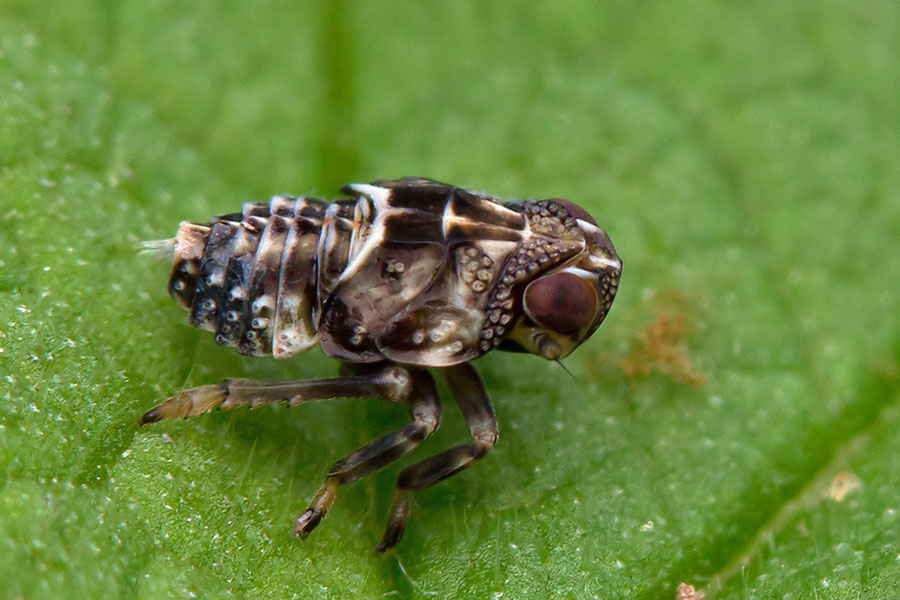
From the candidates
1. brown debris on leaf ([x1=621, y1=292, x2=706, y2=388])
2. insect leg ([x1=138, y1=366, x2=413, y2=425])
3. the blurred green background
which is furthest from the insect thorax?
brown debris on leaf ([x1=621, y1=292, x2=706, y2=388])

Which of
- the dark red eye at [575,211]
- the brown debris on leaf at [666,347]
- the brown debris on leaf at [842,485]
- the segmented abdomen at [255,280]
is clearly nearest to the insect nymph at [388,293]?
the segmented abdomen at [255,280]

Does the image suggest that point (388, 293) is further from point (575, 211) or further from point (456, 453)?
point (575, 211)

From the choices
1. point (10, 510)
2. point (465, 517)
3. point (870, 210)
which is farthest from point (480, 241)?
point (870, 210)

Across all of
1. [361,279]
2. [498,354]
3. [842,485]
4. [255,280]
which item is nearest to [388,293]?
[361,279]

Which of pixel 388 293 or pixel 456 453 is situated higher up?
pixel 388 293

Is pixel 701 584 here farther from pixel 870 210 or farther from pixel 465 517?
pixel 870 210

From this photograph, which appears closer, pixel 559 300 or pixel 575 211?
pixel 559 300
